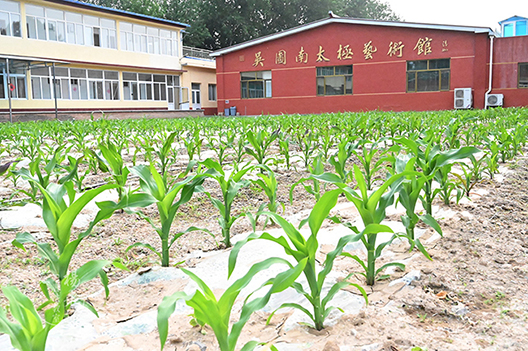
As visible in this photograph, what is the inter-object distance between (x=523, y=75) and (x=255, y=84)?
13062mm

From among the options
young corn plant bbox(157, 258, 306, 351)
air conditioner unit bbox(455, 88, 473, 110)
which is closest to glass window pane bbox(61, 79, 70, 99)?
air conditioner unit bbox(455, 88, 473, 110)

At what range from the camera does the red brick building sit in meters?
20.0

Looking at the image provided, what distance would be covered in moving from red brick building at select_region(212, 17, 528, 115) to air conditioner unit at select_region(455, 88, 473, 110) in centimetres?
6

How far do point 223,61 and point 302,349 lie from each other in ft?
82.3

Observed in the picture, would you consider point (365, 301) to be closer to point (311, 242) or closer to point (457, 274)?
point (311, 242)

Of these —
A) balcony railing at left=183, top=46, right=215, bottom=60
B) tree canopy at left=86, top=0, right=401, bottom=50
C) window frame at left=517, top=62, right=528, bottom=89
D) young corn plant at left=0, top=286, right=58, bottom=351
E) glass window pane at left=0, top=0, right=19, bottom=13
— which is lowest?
young corn plant at left=0, top=286, right=58, bottom=351

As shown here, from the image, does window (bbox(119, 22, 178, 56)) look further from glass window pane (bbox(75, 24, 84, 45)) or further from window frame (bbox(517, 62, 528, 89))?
window frame (bbox(517, 62, 528, 89))

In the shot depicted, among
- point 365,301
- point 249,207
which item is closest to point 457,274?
point 365,301

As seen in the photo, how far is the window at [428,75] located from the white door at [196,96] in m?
14.8

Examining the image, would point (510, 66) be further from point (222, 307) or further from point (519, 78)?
point (222, 307)

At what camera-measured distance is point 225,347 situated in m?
1.21

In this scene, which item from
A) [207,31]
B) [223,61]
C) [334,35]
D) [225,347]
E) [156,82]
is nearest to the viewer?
[225,347]

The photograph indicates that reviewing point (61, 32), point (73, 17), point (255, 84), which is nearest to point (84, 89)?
point (61, 32)

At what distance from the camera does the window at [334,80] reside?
22819mm
